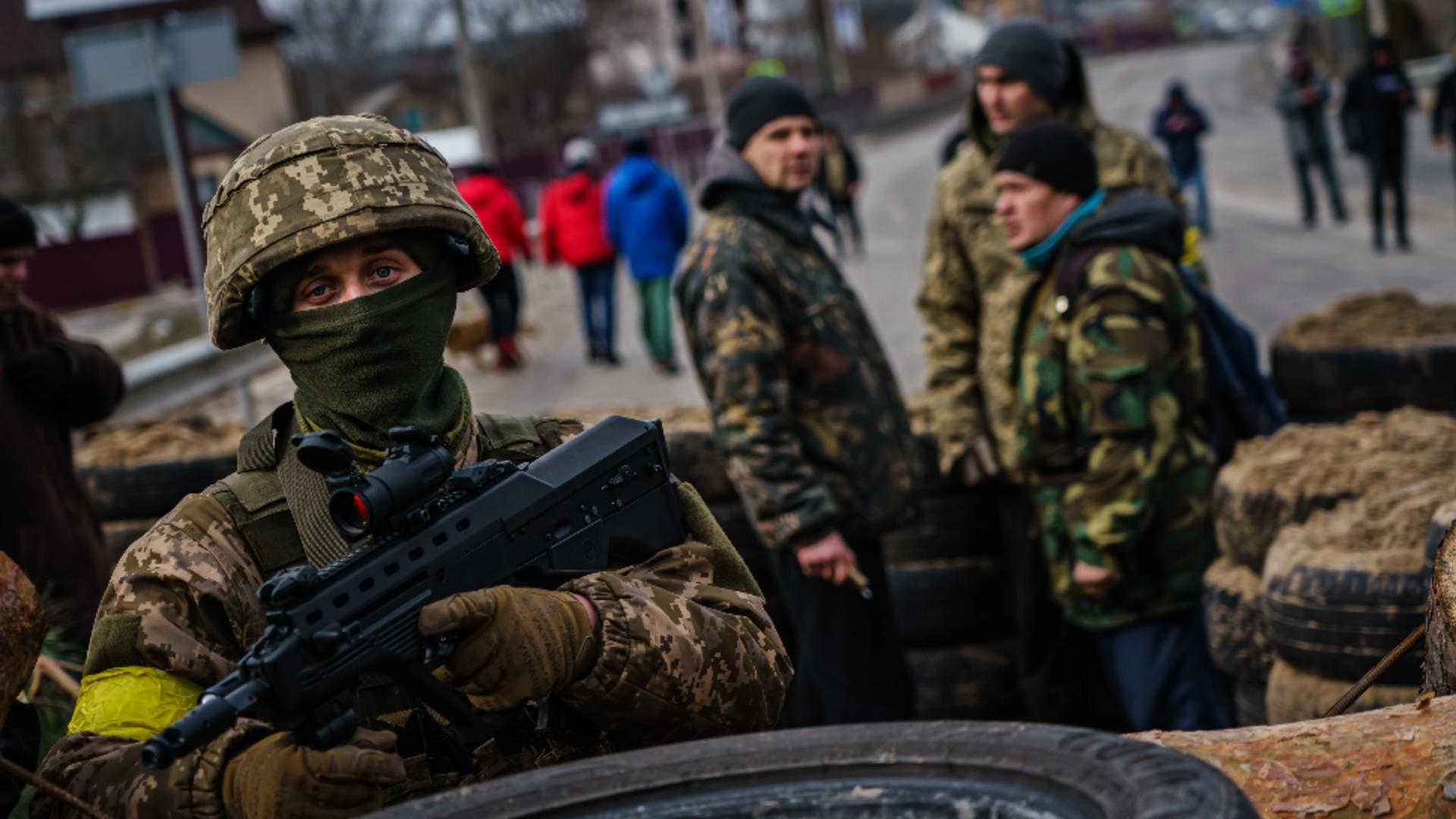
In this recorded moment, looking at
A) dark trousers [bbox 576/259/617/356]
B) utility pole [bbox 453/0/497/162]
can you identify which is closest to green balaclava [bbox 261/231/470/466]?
dark trousers [bbox 576/259/617/356]

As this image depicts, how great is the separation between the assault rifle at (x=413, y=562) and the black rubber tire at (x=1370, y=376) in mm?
3922

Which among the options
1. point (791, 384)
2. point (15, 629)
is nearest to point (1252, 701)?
point (791, 384)

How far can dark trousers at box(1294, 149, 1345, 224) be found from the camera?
59.6 ft

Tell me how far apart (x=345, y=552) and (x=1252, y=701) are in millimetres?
2841

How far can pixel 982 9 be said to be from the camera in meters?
106

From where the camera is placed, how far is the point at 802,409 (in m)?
4.64

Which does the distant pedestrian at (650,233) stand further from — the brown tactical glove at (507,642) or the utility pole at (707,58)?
the utility pole at (707,58)

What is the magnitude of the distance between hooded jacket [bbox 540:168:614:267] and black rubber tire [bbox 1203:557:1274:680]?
36.6 feet

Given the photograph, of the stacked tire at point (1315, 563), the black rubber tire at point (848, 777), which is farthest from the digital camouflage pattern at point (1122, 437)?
the black rubber tire at point (848, 777)

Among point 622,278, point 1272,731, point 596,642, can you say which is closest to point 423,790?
point 596,642

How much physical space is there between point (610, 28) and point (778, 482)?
63300 mm

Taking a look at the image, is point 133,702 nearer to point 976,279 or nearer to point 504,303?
point 976,279

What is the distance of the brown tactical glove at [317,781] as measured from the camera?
1.83 m

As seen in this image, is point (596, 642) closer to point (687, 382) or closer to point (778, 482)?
point (778, 482)
